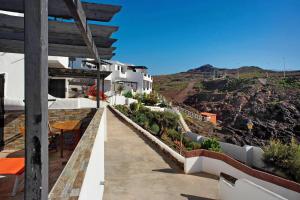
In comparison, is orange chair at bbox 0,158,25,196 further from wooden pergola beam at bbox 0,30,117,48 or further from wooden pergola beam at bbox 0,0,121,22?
wooden pergola beam at bbox 0,0,121,22

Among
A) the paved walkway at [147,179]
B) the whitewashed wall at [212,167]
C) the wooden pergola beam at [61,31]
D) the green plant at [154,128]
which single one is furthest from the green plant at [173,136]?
the wooden pergola beam at [61,31]

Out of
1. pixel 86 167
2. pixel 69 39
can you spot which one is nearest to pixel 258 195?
pixel 86 167

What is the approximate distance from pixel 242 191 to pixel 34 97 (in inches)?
210

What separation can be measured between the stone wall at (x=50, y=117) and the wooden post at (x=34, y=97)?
6.53m

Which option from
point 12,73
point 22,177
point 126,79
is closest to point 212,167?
point 22,177

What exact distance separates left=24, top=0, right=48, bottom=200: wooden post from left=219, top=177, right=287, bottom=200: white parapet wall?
4.58 meters

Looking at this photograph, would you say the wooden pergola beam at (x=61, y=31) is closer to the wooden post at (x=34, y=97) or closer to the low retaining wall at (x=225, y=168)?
the wooden post at (x=34, y=97)

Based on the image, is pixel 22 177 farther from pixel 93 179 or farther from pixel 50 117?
pixel 50 117

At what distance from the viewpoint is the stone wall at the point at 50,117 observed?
716 cm

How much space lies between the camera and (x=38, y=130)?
1.47 m

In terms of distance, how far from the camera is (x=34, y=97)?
1479 millimetres

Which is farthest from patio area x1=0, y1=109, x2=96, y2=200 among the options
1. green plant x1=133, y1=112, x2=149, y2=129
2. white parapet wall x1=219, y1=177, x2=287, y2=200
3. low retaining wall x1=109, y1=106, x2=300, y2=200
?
green plant x1=133, y1=112, x2=149, y2=129

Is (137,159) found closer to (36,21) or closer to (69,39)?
(69,39)

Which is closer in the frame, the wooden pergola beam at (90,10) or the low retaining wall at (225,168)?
the wooden pergola beam at (90,10)
